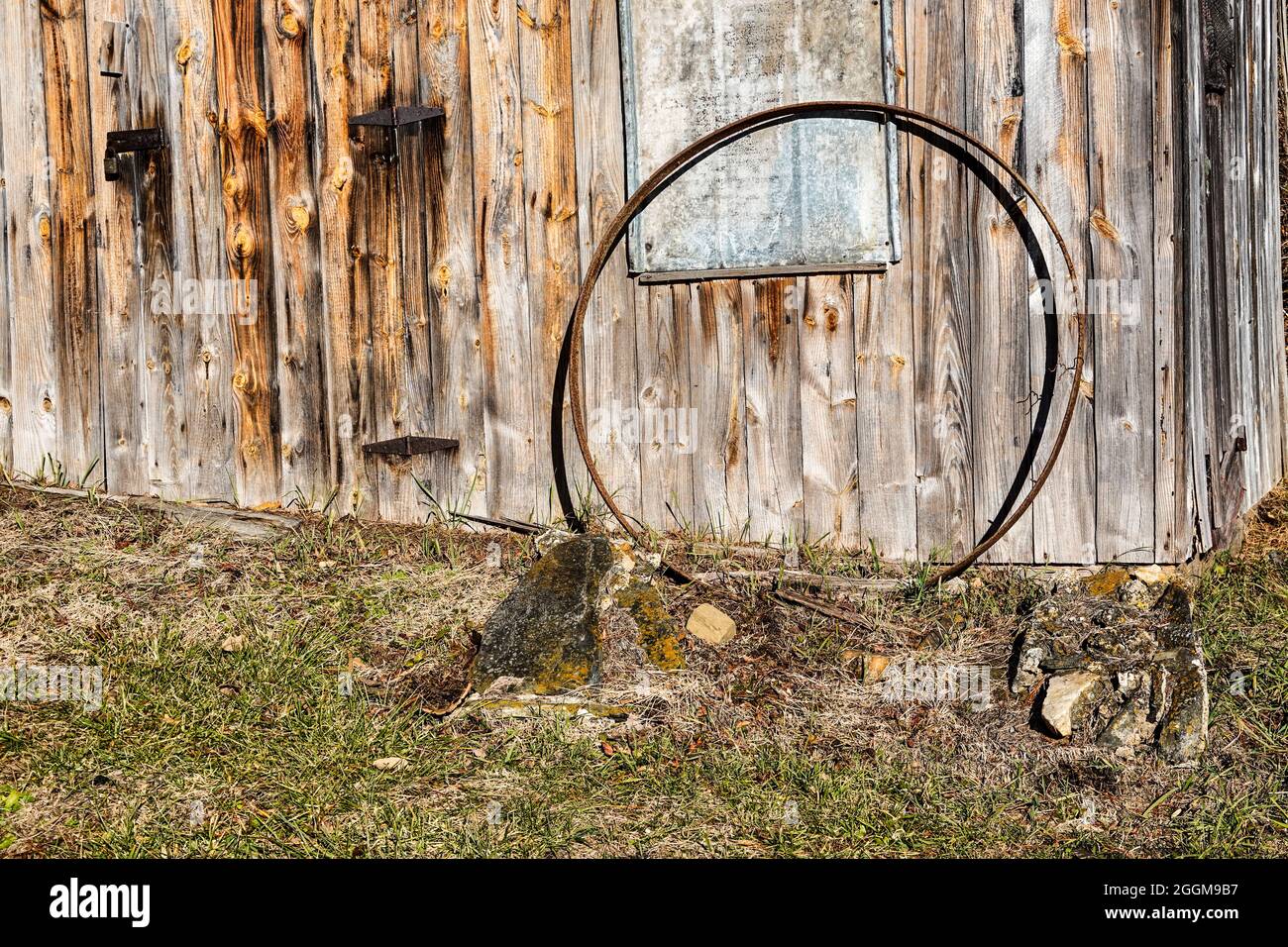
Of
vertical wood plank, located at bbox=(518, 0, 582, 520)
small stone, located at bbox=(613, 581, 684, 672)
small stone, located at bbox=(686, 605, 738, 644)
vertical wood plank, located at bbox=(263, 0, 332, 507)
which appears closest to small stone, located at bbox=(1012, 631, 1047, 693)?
small stone, located at bbox=(686, 605, 738, 644)

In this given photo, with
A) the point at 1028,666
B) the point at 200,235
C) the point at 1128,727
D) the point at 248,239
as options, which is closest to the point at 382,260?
the point at 248,239

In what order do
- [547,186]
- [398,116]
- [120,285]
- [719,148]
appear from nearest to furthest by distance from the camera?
[719,148] < [547,186] < [398,116] < [120,285]

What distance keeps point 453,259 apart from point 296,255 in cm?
71

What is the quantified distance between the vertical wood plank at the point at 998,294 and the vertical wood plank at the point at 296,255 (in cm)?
259

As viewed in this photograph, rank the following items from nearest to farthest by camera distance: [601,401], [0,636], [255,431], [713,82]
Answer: [0,636] → [713,82] → [601,401] → [255,431]

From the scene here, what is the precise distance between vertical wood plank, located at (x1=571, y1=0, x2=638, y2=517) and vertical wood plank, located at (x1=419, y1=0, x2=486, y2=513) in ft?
1.51

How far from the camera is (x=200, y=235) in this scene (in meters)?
5.32

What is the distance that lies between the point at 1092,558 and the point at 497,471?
225 centimetres

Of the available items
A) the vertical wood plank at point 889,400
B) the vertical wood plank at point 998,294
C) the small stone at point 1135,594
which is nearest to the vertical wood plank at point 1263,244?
the small stone at point 1135,594

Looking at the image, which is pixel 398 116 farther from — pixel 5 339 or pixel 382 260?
pixel 5 339

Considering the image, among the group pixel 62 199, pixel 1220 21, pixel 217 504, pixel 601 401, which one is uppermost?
pixel 1220 21

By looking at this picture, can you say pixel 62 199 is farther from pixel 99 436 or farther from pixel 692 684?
pixel 692 684

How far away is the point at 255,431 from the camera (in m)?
5.32

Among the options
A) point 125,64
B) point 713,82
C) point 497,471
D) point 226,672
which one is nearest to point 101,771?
point 226,672
